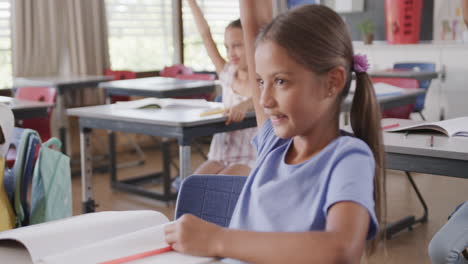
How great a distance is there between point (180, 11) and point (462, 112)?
3138 millimetres

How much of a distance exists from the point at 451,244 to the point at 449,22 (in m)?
5.14

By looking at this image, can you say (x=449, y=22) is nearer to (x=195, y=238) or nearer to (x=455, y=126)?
(x=455, y=126)

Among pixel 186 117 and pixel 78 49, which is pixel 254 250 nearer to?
pixel 186 117

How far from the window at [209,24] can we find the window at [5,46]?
2.05 metres

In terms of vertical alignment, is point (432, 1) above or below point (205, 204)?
above

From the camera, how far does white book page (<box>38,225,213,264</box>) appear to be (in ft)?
2.86

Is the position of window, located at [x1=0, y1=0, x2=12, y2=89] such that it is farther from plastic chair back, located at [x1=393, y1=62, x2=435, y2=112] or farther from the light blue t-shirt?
the light blue t-shirt

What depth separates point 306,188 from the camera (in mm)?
1052

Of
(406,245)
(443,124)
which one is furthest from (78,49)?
(443,124)

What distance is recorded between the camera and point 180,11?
263 inches

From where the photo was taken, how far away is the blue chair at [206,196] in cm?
146

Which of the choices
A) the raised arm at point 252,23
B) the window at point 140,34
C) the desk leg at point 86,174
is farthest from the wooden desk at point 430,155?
the window at point 140,34

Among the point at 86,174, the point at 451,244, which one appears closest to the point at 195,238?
the point at 451,244

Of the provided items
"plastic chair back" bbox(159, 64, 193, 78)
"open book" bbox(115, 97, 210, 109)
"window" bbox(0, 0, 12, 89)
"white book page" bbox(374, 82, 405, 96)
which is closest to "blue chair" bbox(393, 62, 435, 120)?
"white book page" bbox(374, 82, 405, 96)
